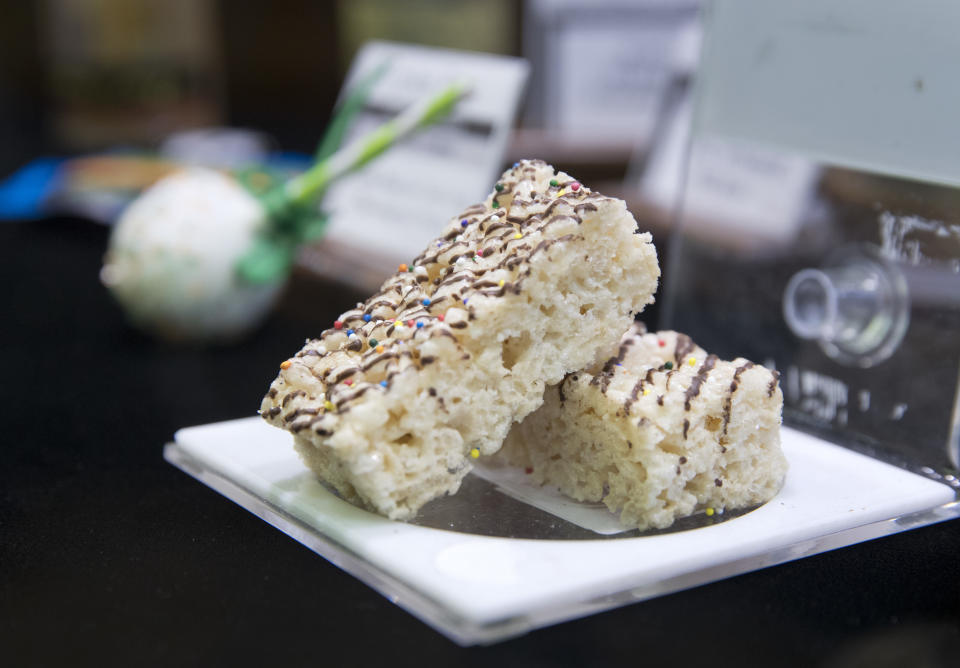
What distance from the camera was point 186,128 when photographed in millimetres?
5289

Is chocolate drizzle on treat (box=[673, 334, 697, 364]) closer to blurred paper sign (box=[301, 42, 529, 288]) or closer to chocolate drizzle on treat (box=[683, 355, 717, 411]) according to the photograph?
chocolate drizzle on treat (box=[683, 355, 717, 411])

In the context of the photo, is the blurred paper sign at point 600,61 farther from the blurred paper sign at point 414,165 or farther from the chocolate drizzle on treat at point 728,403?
the chocolate drizzle on treat at point 728,403

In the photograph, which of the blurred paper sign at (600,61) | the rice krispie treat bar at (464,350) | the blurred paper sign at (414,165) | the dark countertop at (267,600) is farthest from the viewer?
the blurred paper sign at (600,61)

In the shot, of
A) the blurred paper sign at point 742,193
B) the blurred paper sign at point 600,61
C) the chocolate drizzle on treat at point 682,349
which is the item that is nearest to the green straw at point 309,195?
the blurred paper sign at point 742,193

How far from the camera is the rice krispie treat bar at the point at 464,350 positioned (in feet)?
3.92

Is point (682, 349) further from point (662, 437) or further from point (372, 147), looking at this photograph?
point (372, 147)

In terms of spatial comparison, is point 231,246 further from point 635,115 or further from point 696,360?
point 635,115

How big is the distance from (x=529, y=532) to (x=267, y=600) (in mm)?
288

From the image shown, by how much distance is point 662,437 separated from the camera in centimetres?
123

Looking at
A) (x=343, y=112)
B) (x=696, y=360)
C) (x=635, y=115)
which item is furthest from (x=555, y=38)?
(x=696, y=360)

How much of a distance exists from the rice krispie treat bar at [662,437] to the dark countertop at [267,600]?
0.12 m

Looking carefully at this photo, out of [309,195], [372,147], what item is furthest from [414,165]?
[309,195]

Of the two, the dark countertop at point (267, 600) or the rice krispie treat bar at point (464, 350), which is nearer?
the dark countertop at point (267, 600)

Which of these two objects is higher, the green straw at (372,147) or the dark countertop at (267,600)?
the green straw at (372,147)
